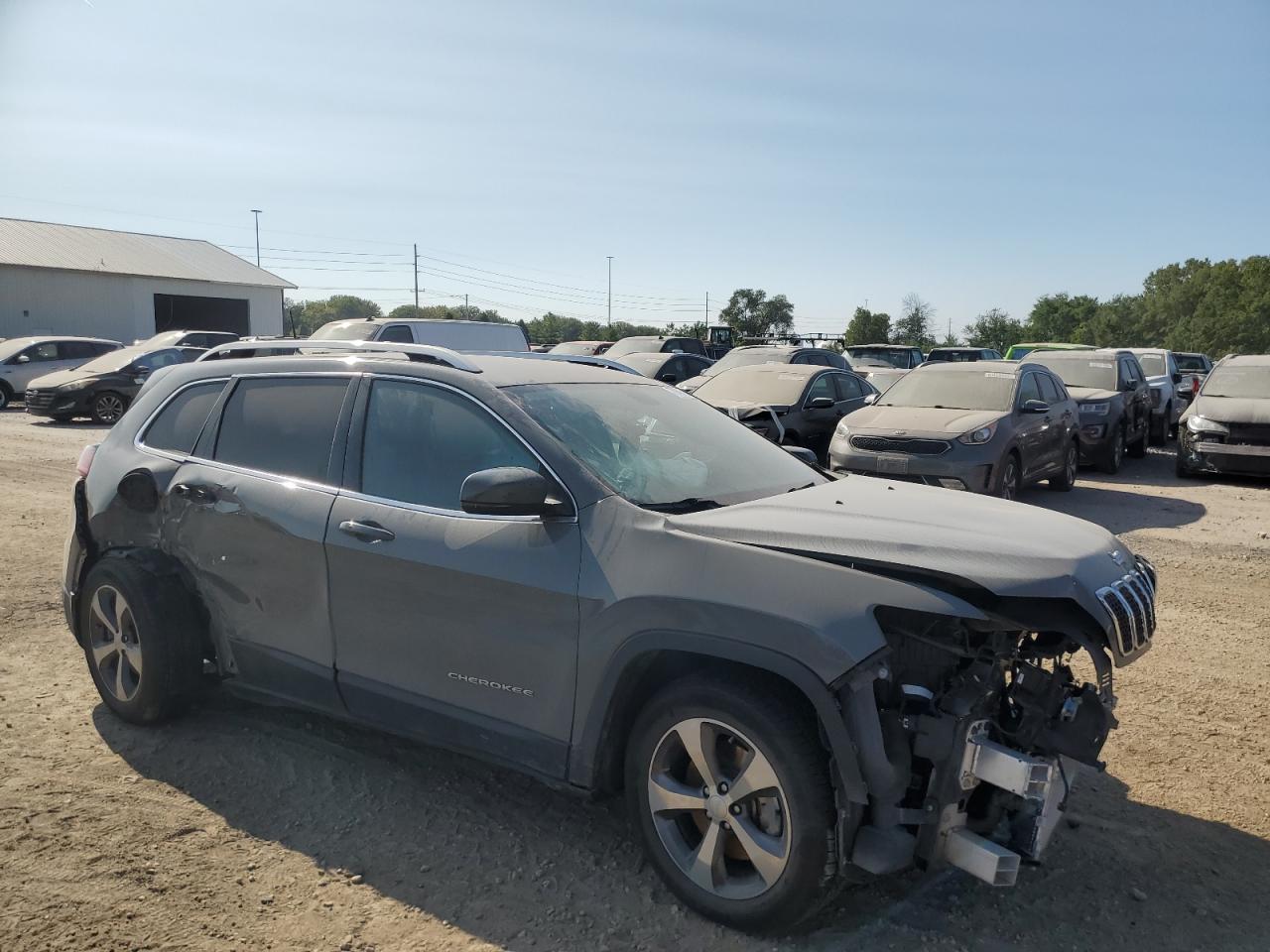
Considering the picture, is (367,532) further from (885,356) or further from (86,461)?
(885,356)

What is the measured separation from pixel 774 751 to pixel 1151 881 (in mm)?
1560

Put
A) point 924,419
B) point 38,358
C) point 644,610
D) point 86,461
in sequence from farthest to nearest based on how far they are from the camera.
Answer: point 38,358, point 924,419, point 86,461, point 644,610

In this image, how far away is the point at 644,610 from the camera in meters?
3.00

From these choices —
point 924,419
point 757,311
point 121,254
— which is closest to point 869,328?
point 757,311

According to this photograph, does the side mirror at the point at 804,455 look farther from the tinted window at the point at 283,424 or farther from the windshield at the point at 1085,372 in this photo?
the windshield at the point at 1085,372

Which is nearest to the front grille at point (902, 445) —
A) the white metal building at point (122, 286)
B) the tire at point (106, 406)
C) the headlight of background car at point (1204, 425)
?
the headlight of background car at point (1204, 425)

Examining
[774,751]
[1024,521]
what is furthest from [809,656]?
[1024,521]

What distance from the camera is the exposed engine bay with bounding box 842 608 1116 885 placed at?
8.85 feet

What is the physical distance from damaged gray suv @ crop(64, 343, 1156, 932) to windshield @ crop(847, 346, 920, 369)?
68.3ft

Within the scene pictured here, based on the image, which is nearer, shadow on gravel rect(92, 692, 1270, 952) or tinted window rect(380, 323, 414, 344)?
shadow on gravel rect(92, 692, 1270, 952)

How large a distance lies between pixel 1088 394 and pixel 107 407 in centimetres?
1834

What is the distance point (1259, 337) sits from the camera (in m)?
80.9

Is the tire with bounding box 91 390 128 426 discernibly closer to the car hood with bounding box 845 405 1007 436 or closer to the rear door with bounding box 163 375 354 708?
the car hood with bounding box 845 405 1007 436

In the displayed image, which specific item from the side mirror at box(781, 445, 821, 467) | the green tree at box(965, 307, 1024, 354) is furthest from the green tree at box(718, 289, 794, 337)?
the side mirror at box(781, 445, 821, 467)
